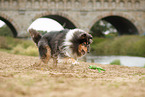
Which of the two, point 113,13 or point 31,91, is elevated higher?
point 113,13

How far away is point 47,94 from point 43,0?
67.5ft

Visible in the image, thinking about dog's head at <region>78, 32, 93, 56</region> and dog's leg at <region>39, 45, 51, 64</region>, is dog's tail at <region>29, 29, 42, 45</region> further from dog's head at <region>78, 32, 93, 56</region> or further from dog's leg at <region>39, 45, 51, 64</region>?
dog's head at <region>78, 32, 93, 56</region>

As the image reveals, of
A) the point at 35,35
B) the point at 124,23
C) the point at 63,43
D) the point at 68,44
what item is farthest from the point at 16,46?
the point at 124,23

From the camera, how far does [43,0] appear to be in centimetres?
2136

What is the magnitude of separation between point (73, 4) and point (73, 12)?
93 centimetres

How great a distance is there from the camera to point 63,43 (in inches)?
168

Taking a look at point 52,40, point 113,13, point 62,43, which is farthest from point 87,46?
point 113,13

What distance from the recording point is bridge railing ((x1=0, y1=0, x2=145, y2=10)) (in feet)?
68.1

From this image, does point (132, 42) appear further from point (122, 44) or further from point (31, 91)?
point (31, 91)

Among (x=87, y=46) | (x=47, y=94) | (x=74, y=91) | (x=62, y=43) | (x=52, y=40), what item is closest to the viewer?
(x=47, y=94)

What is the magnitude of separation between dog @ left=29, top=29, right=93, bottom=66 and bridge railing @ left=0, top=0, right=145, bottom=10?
1708cm

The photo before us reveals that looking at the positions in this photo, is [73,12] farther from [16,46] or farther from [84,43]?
[84,43]

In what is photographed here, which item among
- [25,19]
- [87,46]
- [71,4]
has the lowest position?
[87,46]

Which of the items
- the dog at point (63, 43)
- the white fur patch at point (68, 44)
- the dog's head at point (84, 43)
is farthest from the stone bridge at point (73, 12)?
the dog's head at point (84, 43)
